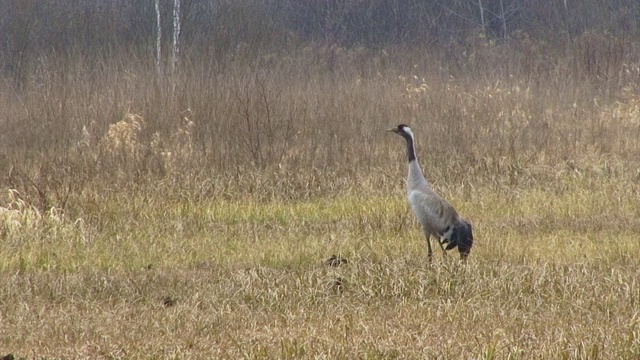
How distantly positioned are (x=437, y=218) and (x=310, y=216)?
233 centimetres

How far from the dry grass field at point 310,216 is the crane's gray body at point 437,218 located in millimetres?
140

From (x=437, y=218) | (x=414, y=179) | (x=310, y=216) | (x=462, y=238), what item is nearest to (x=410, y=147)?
(x=414, y=179)

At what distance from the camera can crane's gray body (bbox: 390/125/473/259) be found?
6.91 m

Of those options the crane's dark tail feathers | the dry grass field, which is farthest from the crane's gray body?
the dry grass field

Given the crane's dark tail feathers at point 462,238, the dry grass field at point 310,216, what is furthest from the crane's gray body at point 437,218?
the dry grass field at point 310,216

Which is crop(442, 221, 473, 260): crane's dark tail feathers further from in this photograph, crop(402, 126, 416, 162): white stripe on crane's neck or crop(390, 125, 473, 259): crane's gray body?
crop(402, 126, 416, 162): white stripe on crane's neck

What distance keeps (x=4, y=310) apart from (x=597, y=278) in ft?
10.9

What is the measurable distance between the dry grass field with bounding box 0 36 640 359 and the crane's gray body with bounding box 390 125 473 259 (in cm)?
14

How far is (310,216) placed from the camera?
9258mm

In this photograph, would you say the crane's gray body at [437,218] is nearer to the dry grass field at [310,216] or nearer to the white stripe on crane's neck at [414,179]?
the white stripe on crane's neck at [414,179]

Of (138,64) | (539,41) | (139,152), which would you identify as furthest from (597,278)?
(539,41)

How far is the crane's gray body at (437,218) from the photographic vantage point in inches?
272

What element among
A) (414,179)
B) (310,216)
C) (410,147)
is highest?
(410,147)

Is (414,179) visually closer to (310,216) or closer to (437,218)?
(437,218)
